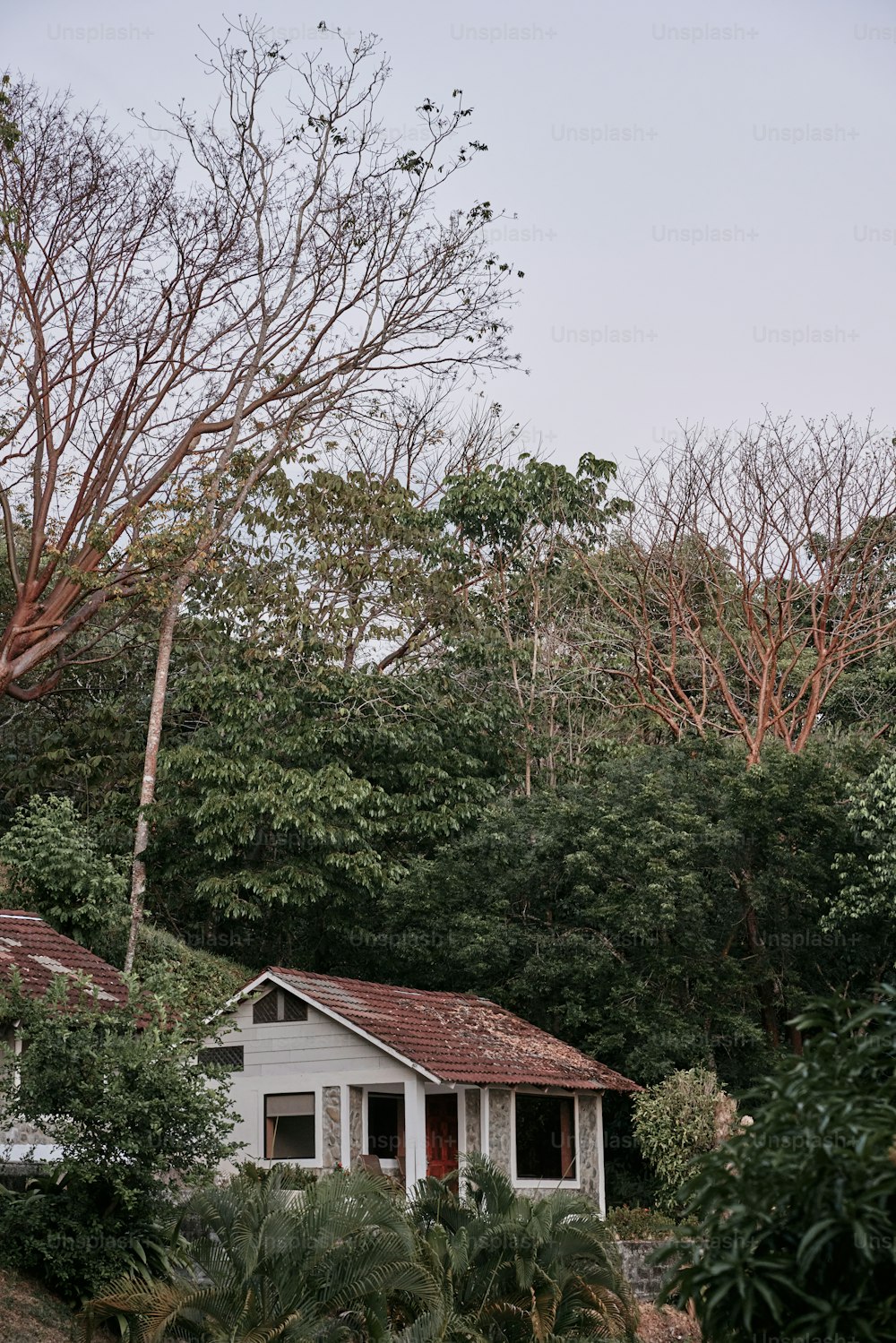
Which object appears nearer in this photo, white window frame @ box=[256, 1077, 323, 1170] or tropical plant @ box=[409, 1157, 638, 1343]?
tropical plant @ box=[409, 1157, 638, 1343]

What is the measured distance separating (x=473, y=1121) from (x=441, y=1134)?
767 millimetres

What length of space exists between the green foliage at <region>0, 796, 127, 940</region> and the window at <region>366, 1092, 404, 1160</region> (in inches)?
287

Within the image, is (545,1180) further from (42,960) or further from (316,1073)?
(42,960)

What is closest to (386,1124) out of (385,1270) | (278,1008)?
(278,1008)

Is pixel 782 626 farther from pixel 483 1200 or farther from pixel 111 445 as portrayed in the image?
pixel 483 1200

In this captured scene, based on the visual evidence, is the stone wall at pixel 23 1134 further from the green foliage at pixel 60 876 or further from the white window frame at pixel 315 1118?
the green foliage at pixel 60 876

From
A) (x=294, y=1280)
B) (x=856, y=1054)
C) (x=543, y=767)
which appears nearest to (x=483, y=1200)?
(x=294, y=1280)

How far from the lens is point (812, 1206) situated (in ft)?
20.1

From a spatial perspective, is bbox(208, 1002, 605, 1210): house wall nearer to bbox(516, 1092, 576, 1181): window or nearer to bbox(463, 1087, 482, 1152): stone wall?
bbox(463, 1087, 482, 1152): stone wall

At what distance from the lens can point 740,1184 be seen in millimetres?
6438

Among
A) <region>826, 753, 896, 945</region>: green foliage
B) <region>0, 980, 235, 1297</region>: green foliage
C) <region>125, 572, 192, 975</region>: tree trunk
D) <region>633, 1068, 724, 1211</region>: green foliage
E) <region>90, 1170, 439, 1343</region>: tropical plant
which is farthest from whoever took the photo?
<region>125, 572, 192, 975</region>: tree trunk

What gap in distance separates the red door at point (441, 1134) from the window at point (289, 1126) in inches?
81.8

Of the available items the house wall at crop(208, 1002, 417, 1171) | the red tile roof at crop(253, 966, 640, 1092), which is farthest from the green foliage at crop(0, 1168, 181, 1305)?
the red tile roof at crop(253, 966, 640, 1092)

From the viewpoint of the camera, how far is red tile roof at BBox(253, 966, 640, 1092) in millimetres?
20391
